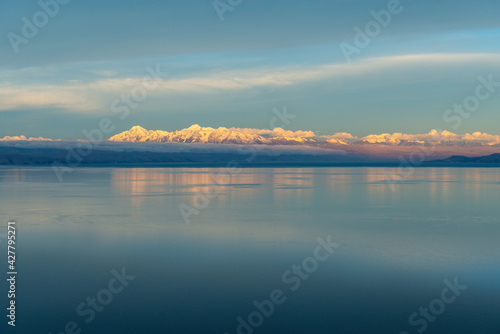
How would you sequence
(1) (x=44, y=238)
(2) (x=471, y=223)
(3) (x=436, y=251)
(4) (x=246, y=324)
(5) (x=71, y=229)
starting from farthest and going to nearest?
(2) (x=471, y=223) < (5) (x=71, y=229) < (1) (x=44, y=238) < (3) (x=436, y=251) < (4) (x=246, y=324)

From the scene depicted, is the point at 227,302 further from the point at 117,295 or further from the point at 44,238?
the point at 44,238

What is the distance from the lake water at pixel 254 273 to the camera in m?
→ 8.76

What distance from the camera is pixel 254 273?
11680mm

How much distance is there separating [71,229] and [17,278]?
6.62 meters

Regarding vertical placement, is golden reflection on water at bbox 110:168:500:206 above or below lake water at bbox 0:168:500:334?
above

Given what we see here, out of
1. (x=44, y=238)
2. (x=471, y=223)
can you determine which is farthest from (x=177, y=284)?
(x=471, y=223)

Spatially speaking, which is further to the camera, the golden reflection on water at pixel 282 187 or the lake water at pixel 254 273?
the golden reflection on water at pixel 282 187

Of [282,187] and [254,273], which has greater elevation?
[282,187]

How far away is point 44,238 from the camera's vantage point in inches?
625

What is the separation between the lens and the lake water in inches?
345

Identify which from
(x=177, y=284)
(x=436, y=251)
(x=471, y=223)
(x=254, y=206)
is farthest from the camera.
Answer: (x=254, y=206)

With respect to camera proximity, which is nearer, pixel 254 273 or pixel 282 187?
pixel 254 273

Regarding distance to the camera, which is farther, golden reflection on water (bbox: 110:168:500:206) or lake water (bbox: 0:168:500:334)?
golden reflection on water (bbox: 110:168:500:206)

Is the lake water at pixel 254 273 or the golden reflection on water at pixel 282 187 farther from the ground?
the golden reflection on water at pixel 282 187
